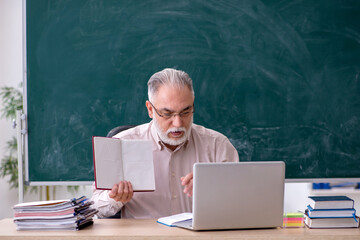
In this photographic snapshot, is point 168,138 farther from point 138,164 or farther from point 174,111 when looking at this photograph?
point 138,164

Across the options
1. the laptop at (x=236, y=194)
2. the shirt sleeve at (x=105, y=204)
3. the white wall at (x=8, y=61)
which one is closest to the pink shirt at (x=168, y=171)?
the shirt sleeve at (x=105, y=204)

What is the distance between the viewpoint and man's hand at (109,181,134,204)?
1826 millimetres

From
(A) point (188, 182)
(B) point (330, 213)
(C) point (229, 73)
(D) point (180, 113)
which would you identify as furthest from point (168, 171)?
(C) point (229, 73)

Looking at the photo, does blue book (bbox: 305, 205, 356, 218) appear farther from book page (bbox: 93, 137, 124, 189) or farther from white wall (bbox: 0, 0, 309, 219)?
white wall (bbox: 0, 0, 309, 219)

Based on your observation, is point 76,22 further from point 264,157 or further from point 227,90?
point 264,157

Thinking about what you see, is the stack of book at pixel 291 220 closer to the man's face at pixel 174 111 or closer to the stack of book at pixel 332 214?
the stack of book at pixel 332 214

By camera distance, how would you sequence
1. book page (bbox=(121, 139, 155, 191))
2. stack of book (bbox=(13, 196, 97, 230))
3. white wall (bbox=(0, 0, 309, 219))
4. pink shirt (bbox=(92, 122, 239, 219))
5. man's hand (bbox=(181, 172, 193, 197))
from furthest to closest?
1. white wall (bbox=(0, 0, 309, 219))
2. pink shirt (bbox=(92, 122, 239, 219))
3. book page (bbox=(121, 139, 155, 191))
4. man's hand (bbox=(181, 172, 193, 197))
5. stack of book (bbox=(13, 196, 97, 230))

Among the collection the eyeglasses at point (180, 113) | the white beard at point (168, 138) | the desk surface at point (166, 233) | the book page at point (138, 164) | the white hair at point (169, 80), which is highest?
the white hair at point (169, 80)

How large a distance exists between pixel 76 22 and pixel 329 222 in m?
2.16

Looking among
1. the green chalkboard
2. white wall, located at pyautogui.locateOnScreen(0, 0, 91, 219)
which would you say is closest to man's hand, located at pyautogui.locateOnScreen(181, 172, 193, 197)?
the green chalkboard

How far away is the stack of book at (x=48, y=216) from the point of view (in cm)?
169

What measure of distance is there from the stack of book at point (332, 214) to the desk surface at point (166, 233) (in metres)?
0.03

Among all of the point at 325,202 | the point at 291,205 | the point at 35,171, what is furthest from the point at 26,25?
the point at 291,205

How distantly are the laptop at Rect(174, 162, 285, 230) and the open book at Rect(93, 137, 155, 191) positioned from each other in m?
0.38
